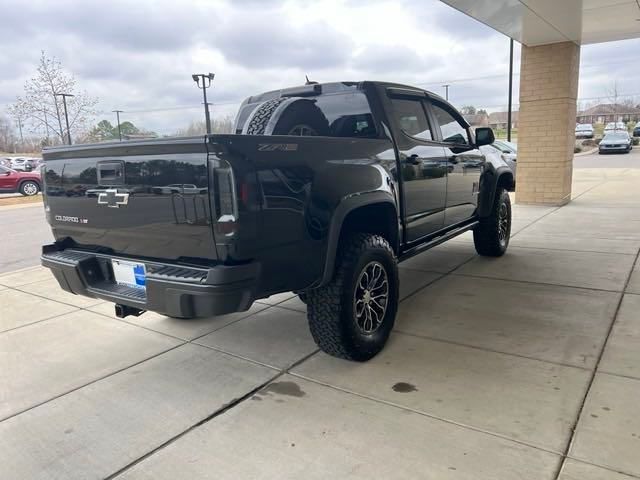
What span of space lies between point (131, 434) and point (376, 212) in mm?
2083

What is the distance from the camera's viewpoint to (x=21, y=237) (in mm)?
9625

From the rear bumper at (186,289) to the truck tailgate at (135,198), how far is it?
0.09m

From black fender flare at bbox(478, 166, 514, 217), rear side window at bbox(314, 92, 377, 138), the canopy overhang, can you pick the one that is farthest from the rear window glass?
the canopy overhang

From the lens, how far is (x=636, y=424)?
2506 mm

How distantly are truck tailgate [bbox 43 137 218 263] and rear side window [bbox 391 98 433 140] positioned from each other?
76.5 inches

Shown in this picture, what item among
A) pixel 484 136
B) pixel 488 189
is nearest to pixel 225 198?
pixel 484 136

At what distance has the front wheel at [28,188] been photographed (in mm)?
19484

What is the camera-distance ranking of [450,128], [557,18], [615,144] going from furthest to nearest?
[615,144], [557,18], [450,128]

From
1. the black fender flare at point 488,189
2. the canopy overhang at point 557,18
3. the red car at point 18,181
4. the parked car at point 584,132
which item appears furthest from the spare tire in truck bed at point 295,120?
the parked car at point 584,132

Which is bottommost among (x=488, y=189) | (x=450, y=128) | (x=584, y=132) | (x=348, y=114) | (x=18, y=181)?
(x=18, y=181)

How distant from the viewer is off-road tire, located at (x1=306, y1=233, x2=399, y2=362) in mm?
3125

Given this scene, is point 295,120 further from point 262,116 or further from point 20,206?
point 20,206

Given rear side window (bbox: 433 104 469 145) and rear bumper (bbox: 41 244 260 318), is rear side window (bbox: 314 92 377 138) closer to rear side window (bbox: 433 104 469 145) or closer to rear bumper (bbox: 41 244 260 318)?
rear side window (bbox: 433 104 469 145)

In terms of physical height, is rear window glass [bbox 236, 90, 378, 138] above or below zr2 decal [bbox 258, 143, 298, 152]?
above
